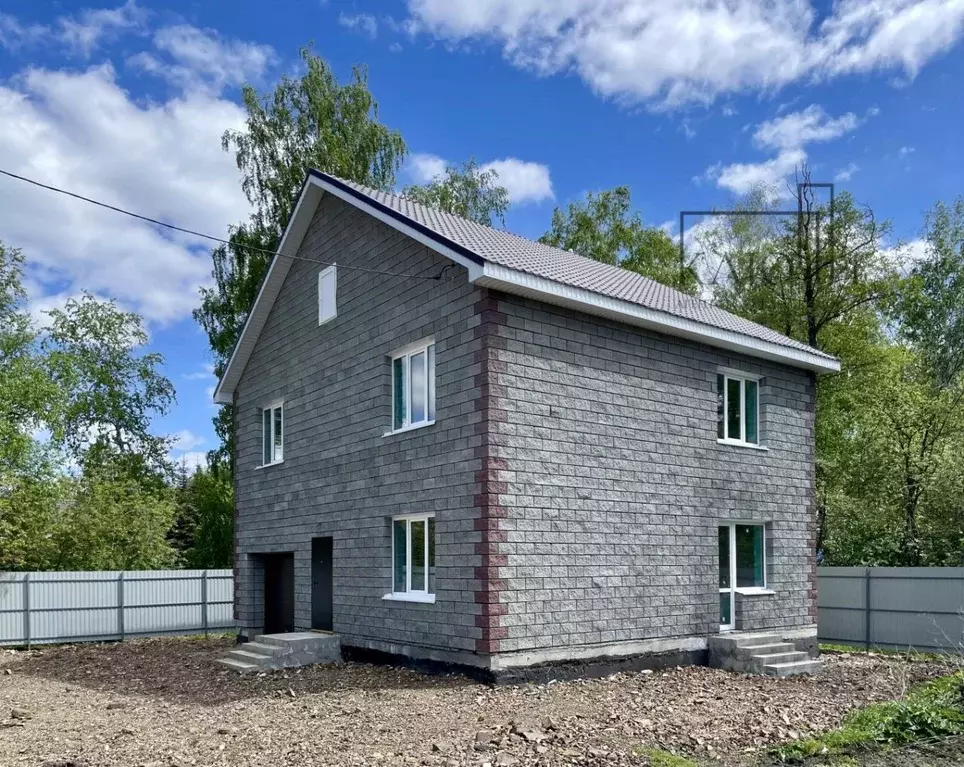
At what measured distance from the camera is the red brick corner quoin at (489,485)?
35.3ft

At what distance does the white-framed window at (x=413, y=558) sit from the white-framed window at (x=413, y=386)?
4.54 ft

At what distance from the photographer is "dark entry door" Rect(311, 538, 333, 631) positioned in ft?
47.7

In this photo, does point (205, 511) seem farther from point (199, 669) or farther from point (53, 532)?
point (199, 669)

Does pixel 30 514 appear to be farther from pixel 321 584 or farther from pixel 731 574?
pixel 731 574

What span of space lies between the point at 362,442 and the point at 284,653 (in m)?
3.35

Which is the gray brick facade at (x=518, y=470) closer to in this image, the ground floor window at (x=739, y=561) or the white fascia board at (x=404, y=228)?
the ground floor window at (x=739, y=561)

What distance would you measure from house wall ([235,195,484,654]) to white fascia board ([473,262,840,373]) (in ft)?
2.07

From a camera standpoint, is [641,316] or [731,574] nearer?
[641,316]

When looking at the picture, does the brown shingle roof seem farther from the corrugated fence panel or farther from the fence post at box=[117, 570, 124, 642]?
the corrugated fence panel

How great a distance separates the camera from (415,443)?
12.4m

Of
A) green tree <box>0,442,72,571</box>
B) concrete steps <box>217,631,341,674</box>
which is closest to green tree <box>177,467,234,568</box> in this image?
green tree <box>0,442,72,571</box>

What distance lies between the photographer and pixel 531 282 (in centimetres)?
1116

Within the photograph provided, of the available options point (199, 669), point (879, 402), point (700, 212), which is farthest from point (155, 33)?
point (700, 212)

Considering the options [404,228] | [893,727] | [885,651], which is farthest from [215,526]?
[893,727]
